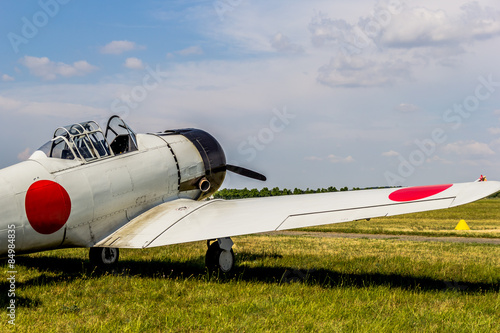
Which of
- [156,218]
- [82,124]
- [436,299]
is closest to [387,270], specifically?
[436,299]

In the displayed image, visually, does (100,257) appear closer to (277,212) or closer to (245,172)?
(277,212)

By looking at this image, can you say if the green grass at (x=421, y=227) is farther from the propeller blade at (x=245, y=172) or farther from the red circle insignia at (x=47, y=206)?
the red circle insignia at (x=47, y=206)

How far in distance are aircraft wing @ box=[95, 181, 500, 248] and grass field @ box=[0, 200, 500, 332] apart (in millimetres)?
756

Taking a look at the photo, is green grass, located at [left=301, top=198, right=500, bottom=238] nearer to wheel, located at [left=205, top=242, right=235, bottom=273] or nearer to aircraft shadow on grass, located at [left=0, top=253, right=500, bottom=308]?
aircraft shadow on grass, located at [left=0, top=253, right=500, bottom=308]

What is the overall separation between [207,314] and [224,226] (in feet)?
7.22

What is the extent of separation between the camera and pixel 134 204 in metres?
9.23

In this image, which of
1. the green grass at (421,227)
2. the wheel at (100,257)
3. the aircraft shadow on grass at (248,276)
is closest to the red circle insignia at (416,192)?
the aircraft shadow on grass at (248,276)

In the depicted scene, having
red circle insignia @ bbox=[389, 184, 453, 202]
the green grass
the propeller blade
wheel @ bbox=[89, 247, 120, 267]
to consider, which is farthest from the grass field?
the green grass

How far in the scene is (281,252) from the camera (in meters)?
13.0

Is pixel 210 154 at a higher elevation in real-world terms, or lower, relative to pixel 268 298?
higher

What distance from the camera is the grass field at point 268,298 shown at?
5445mm

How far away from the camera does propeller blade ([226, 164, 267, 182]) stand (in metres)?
12.3

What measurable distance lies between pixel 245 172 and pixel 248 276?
4462 millimetres

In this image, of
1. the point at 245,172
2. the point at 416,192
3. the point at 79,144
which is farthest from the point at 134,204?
the point at 416,192
